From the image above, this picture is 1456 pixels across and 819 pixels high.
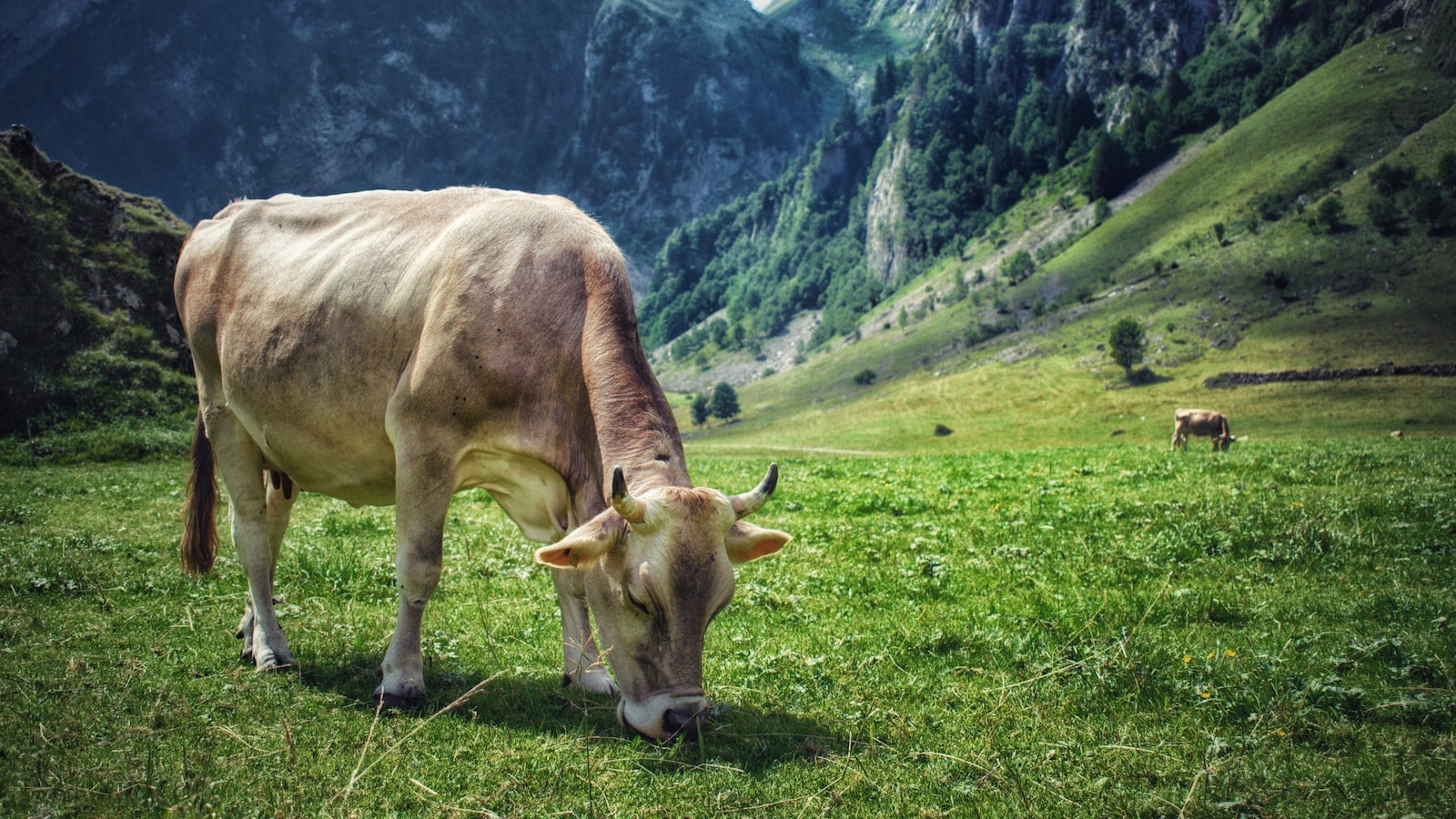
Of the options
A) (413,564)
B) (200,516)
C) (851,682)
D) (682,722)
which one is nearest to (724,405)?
(200,516)

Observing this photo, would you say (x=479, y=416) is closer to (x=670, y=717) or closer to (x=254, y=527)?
(x=670, y=717)

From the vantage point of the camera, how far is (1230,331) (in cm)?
9762

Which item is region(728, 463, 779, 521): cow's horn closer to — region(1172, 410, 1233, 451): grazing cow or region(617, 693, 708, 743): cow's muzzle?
region(617, 693, 708, 743): cow's muzzle

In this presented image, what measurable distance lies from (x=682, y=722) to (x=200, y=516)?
6600 mm

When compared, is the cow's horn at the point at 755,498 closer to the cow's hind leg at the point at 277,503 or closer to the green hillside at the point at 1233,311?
the cow's hind leg at the point at 277,503

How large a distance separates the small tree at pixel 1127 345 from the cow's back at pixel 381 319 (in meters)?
99.4

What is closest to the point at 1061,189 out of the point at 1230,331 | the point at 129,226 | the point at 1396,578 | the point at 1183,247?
the point at 1183,247

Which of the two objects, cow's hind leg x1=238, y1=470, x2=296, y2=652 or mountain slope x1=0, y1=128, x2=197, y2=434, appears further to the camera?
mountain slope x1=0, y1=128, x2=197, y2=434

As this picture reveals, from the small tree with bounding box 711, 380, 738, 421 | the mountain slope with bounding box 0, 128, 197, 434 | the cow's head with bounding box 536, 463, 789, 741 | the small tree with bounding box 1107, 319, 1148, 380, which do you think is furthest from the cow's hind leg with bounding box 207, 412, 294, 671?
the small tree with bounding box 711, 380, 738, 421

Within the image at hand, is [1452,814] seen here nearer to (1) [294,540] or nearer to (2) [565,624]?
(2) [565,624]

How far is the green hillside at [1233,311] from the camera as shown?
255 ft

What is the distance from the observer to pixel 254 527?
7.68m

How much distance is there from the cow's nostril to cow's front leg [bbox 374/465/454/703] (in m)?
2.20

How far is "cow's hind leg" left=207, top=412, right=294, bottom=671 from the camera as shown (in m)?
7.04
